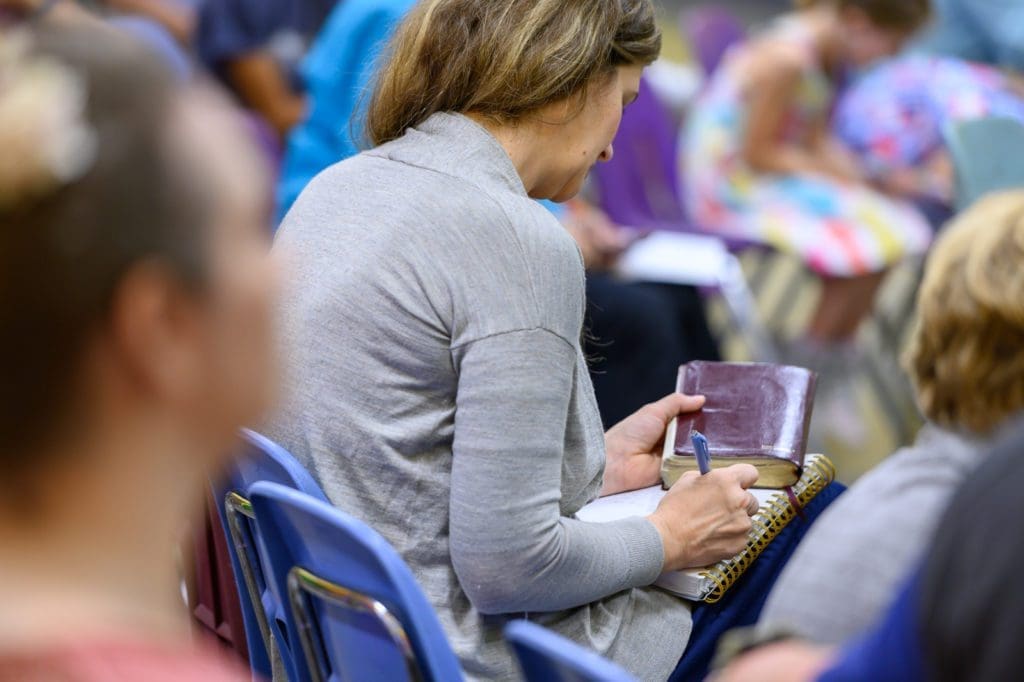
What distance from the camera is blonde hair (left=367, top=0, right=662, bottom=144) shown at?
1597 millimetres

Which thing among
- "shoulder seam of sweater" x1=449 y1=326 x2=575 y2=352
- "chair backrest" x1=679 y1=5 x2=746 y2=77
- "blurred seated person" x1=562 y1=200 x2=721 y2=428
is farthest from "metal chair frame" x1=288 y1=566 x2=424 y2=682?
"chair backrest" x1=679 y1=5 x2=746 y2=77

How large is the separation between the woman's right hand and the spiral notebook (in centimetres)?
2

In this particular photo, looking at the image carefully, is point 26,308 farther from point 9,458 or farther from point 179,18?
point 179,18

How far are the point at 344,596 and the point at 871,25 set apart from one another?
124 inches

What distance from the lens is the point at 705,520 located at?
160 cm

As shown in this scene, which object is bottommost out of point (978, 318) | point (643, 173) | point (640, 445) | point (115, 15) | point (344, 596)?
point (643, 173)

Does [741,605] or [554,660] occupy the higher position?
[554,660]

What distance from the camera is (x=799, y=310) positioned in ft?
16.6

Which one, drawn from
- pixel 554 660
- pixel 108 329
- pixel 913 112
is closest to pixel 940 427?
pixel 554 660

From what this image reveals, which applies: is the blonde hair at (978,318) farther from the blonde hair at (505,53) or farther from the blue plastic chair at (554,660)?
the blonde hair at (505,53)

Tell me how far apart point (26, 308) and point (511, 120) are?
1.03 meters

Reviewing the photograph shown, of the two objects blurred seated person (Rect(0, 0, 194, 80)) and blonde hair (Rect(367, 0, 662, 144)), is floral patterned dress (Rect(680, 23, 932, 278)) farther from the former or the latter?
blonde hair (Rect(367, 0, 662, 144))

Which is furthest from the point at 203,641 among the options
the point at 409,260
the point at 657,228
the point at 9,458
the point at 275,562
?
the point at 657,228

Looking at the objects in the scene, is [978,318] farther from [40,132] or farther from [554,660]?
[40,132]
